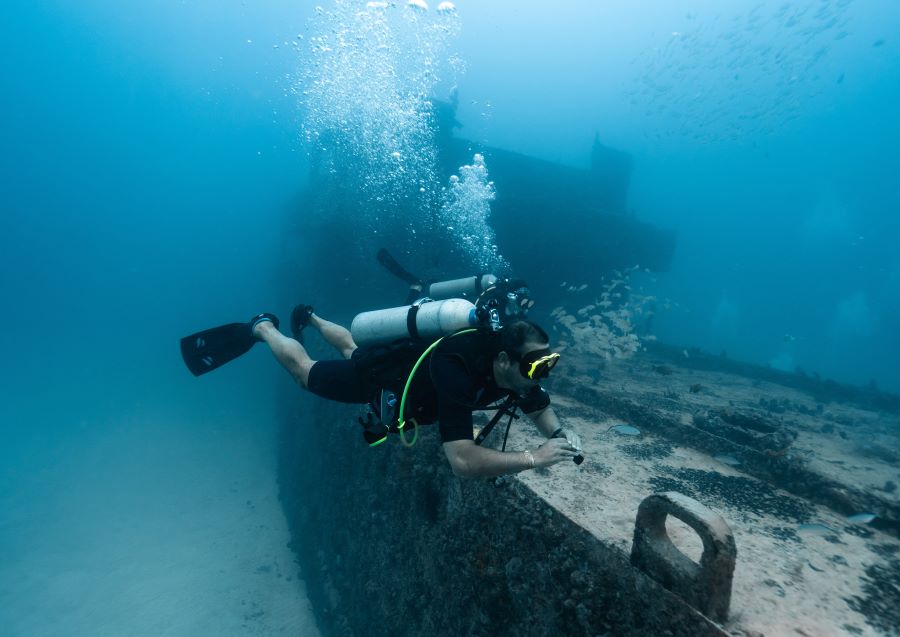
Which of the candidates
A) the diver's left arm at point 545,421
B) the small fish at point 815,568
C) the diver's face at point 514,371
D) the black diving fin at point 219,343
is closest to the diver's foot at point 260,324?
the black diving fin at point 219,343

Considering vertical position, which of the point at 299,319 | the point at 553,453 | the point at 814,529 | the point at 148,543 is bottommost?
the point at 148,543

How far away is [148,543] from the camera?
14.0 metres

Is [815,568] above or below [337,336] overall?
below

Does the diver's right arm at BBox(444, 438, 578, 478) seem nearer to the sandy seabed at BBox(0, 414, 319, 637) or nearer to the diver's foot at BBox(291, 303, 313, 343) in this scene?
the diver's foot at BBox(291, 303, 313, 343)

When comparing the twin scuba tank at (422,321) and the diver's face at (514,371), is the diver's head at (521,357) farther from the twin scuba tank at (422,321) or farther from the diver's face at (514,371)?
the twin scuba tank at (422,321)

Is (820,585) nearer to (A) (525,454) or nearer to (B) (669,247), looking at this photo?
(A) (525,454)

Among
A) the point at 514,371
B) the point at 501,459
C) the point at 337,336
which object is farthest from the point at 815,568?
the point at 337,336

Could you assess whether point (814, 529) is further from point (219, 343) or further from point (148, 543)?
point (148, 543)

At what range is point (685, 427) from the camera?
5.49 meters

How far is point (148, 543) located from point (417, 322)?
663 inches

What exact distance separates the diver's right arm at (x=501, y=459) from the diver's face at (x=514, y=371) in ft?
1.45

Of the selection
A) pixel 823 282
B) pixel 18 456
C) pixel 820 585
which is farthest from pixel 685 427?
pixel 823 282

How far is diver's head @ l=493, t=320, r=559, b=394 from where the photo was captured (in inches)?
106

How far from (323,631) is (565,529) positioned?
30.6ft
